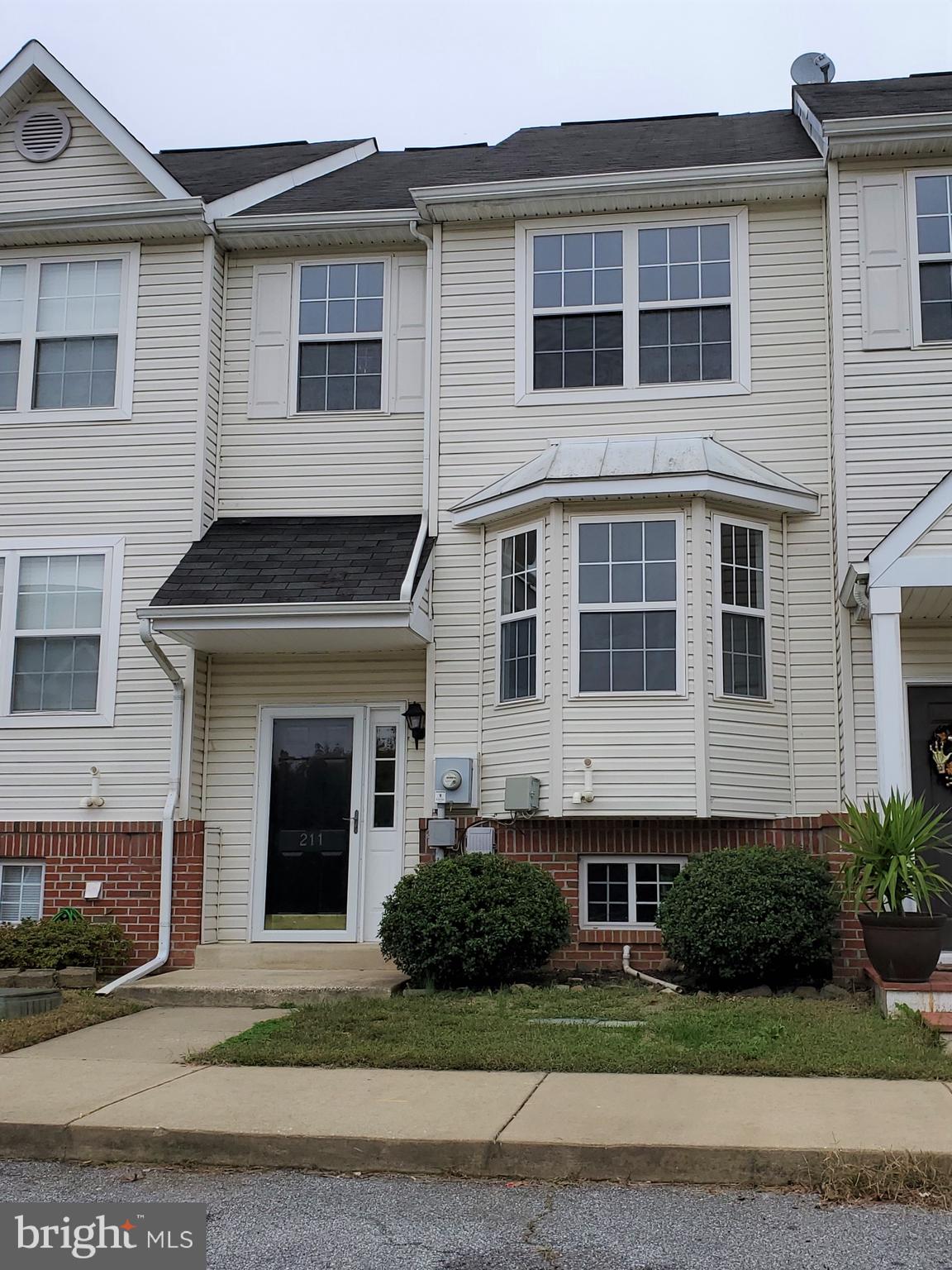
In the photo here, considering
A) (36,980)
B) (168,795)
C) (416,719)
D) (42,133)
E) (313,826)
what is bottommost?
(36,980)

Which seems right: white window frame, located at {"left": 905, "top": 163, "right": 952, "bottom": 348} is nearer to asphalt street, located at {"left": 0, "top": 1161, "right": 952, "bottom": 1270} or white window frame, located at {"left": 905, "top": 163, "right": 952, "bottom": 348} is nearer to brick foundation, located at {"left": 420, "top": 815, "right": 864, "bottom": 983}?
brick foundation, located at {"left": 420, "top": 815, "right": 864, "bottom": 983}

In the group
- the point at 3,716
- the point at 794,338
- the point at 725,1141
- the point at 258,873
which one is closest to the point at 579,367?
the point at 794,338

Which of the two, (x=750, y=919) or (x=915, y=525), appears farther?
(x=915, y=525)

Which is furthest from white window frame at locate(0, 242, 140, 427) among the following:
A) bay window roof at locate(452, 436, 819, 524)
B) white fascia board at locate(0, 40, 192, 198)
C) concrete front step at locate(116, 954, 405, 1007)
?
concrete front step at locate(116, 954, 405, 1007)

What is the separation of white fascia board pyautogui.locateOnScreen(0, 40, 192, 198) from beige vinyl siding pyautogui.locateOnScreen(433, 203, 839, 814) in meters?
2.94

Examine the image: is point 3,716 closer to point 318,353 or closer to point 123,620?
point 123,620

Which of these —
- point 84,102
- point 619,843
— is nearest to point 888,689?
point 619,843

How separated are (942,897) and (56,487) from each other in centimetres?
874

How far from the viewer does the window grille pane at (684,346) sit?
37.9 ft

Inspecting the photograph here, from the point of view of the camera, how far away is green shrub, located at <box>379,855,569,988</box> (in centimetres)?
933

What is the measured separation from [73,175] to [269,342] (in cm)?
251

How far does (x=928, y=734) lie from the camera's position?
10.6m

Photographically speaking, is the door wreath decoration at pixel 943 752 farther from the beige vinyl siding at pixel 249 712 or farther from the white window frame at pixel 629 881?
the beige vinyl siding at pixel 249 712

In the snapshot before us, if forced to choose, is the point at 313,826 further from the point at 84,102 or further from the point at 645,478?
the point at 84,102
